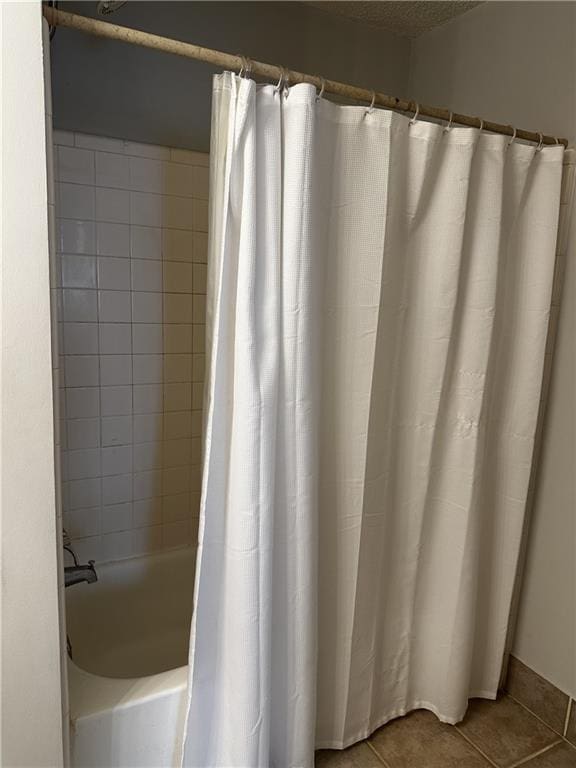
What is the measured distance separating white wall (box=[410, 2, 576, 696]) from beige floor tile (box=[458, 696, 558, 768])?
0.50ft

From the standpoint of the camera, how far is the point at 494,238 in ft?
4.70

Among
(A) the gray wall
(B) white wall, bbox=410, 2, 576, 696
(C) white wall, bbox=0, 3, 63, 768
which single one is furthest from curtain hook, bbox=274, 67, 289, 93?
(B) white wall, bbox=410, 2, 576, 696

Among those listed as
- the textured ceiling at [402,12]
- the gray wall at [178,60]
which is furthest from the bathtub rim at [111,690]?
the textured ceiling at [402,12]

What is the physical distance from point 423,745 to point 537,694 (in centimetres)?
43

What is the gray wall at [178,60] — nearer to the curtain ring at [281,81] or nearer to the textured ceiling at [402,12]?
the textured ceiling at [402,12]

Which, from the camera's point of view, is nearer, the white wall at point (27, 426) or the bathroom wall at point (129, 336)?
the white wall at point (27, 426)

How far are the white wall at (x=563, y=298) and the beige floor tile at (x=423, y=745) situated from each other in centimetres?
36

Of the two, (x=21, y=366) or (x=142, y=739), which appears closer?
(x=21, y=366)

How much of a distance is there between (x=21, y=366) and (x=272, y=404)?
0.50m

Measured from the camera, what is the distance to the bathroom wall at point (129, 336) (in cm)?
176

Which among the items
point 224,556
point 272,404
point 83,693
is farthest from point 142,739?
point 272,404

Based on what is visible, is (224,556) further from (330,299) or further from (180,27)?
(180,27)

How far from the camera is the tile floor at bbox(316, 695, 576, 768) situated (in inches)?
62.1

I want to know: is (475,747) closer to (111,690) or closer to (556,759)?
(556,759)
